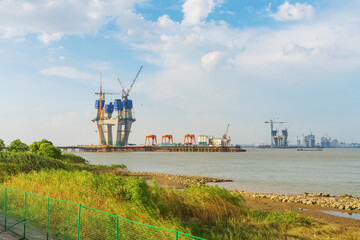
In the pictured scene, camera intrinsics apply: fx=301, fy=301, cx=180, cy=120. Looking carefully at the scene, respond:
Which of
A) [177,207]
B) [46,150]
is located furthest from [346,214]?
[46,150]

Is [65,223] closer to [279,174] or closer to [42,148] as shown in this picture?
[42,148]

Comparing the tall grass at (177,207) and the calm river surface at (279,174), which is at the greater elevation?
the tall grass at (177,207)

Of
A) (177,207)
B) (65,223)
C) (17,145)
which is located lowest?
(177,207)

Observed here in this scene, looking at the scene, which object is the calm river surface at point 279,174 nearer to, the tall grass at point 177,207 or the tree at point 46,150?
the tree at point 46,150

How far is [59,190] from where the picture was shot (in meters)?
17.1

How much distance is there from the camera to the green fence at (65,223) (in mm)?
9961

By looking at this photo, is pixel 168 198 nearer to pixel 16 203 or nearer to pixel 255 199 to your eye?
pixel 16 203

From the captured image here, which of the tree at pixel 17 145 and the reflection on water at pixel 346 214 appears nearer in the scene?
the reflection on water at pixel 346 214

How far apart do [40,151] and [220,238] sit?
164 ft

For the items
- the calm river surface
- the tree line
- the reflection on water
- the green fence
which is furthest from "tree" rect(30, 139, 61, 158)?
the reflection on water

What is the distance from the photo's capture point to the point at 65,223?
12594 millimetres

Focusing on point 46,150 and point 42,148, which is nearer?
point 46,150

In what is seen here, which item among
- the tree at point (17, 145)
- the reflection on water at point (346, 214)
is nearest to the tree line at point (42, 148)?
the tree at point (17, 145)

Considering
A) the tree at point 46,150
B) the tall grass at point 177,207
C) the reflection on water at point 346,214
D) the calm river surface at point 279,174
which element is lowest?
the calm river surface at point 279,174
